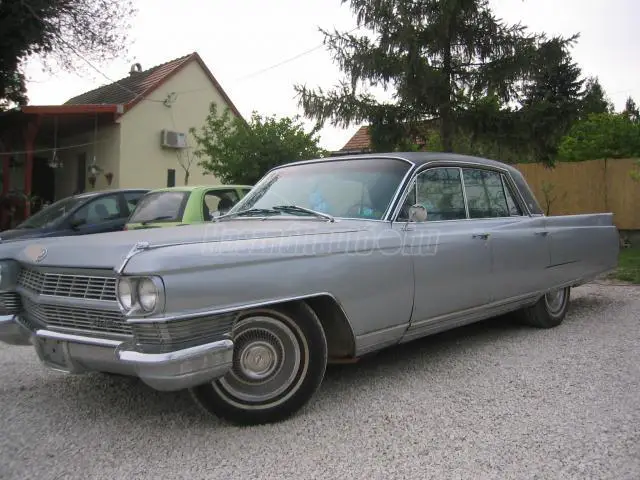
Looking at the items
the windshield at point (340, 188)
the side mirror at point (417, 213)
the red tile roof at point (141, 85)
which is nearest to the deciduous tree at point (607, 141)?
the red tile roof at point (141, 85)

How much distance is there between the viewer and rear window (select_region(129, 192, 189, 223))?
22.9ft

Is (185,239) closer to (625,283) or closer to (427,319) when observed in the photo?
(427,319)

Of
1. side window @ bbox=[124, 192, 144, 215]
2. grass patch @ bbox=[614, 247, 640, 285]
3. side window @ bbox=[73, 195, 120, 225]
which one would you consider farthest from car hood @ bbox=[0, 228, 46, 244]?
grass patch @ bbox=[614, 247, 640, 285]

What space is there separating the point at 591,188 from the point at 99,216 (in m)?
11.9

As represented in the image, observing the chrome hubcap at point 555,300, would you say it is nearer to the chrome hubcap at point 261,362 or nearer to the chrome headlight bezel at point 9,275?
the chrome hubcap at point 261,362

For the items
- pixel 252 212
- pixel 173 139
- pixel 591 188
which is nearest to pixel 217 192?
pixel 252 212

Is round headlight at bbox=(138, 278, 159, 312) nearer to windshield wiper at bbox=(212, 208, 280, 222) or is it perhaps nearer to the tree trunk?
windshield wiper at bbox=(212, 208, 280, 222)

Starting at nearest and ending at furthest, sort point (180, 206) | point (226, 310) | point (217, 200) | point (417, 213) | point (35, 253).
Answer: point (226, 310)
point (35, 253)
point (417, 213)
point (180, 206)
point (217, 200)

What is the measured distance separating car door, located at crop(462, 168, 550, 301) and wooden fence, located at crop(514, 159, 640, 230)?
9696mm

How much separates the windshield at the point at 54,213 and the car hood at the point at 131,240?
16.8 ft

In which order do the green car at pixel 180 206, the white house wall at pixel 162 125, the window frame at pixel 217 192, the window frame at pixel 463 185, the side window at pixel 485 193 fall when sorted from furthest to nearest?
the white house wall at pixel 162 125
the window frame at pixel 217 192
the green car at pixel 180 206
the side window at pixel 485 193
the window frame at pixel 463 185

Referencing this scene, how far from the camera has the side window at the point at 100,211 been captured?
27.9ft

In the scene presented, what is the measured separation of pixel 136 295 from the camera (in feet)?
8.54

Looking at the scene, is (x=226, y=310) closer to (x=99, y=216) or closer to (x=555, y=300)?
(x=555, y=300)
